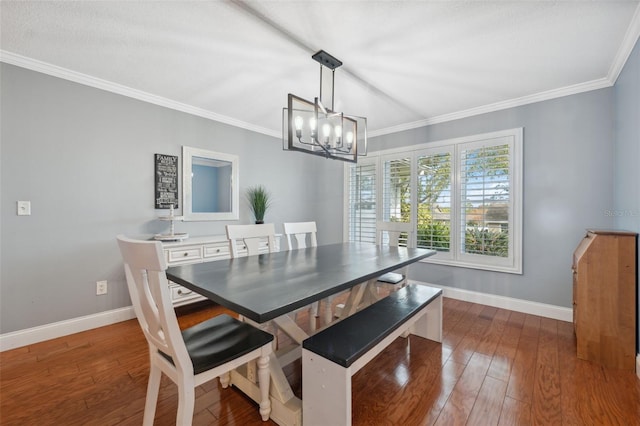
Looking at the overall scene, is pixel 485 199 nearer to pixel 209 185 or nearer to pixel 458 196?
pixel 458 196

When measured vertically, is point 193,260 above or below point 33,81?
below

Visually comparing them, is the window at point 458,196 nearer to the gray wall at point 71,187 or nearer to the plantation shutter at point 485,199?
the plantation shutter at point 485,199

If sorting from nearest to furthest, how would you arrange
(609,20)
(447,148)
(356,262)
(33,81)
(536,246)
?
(609,20)
(356,262)
(33,81)
(536,246)
(447,148)

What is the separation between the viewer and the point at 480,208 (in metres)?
3.34

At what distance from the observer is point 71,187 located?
2582 mm

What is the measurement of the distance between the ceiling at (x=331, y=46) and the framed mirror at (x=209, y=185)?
710 millimetres

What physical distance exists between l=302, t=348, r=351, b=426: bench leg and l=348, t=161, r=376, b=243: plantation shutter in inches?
121

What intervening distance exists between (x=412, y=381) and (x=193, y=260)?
2.41 meters

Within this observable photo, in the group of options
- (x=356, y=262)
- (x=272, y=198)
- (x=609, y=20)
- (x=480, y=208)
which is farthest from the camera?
(x=272, y=198)

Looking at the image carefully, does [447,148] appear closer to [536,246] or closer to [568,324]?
[536,246]

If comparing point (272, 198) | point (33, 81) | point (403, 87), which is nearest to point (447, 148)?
point (403, 87)

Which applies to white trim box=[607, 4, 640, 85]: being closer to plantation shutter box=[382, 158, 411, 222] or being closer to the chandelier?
the chandelier

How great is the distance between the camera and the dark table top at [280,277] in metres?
1.19

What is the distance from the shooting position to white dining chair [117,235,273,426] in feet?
3.63
